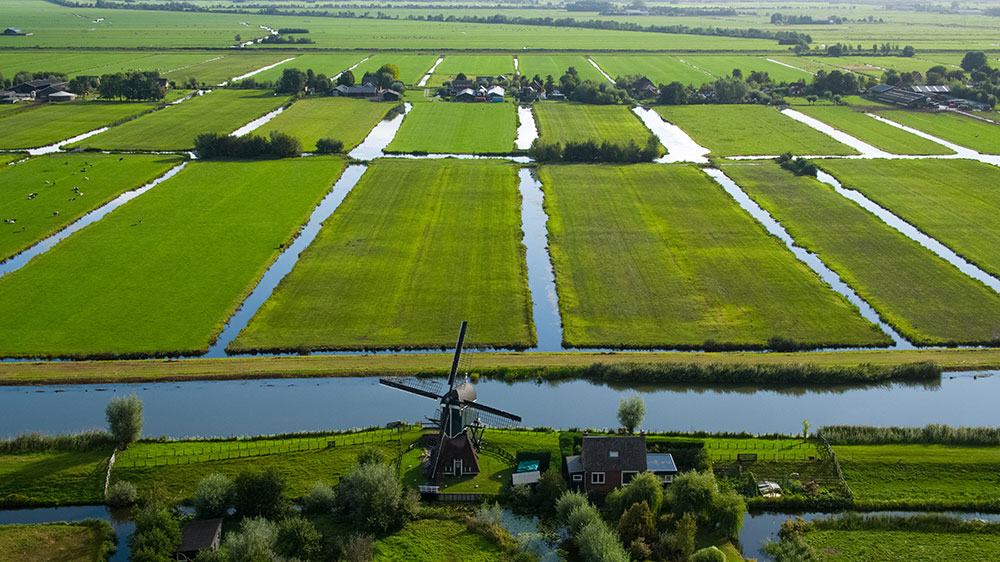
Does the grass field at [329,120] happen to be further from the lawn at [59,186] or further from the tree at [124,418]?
the tree at [124,418]

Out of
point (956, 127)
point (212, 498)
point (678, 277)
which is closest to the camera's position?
point (212, 498)

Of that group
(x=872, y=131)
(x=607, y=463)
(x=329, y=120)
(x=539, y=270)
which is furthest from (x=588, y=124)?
(x=607, y=463)

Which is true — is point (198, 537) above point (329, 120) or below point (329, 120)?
below

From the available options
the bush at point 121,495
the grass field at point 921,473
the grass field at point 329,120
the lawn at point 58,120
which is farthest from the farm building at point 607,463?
the lawn at point 58,120

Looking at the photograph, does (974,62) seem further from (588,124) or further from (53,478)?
(53,478)

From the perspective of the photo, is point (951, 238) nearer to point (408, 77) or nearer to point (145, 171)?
point (145, 171)

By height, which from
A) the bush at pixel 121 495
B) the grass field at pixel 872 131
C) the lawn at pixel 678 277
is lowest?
the bush at pixel 121 495

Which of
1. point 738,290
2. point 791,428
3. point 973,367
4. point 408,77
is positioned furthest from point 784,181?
point 408,77
